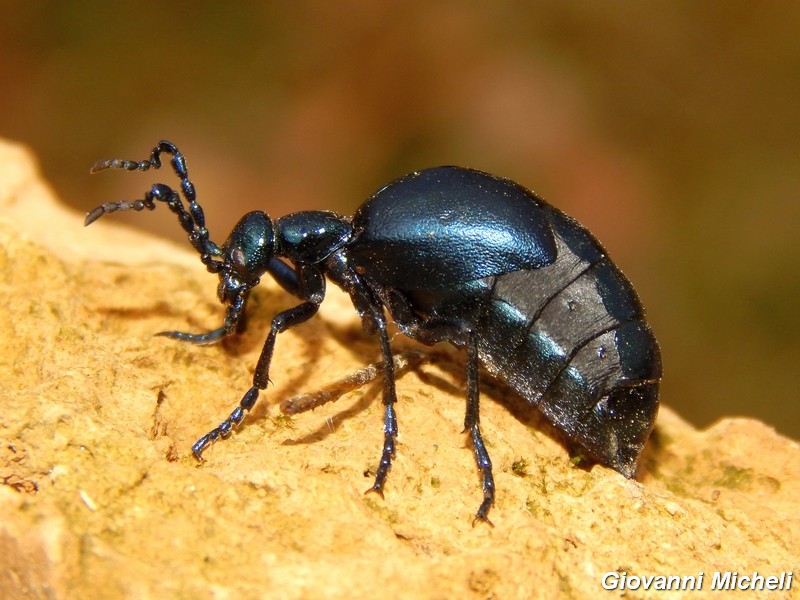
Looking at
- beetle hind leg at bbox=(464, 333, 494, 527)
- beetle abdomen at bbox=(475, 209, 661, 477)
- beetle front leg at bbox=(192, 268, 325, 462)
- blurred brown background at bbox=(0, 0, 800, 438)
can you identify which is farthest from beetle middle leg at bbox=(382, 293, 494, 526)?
blurred brown background at bbox=(0, 0, 800, 438)

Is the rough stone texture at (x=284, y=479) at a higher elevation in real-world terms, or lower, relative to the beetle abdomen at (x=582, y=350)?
lower

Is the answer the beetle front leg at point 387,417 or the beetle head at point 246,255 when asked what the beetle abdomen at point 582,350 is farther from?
the beetle head at point 246,255

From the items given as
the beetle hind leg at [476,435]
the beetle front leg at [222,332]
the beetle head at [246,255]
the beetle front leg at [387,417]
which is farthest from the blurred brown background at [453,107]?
the beetle front leg at [387,417]

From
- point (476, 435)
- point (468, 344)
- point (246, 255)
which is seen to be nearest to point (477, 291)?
point (468, 344)

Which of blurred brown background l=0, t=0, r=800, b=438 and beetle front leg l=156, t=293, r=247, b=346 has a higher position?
blurred brown background l=0, t=0, r=800, b=438

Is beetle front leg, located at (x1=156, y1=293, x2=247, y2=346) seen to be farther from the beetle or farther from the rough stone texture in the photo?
the rough stone texture

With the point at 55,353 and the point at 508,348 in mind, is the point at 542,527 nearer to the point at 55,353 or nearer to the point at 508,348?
the point at 508,348
